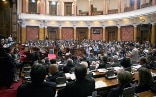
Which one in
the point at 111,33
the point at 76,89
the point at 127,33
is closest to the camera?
the point at 76,89

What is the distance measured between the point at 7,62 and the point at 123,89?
12.1 feet

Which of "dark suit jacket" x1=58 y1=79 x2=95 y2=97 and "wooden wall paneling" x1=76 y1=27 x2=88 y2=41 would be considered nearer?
"dark suit jacket" x1=58 y1=79 x2=95 y2=97

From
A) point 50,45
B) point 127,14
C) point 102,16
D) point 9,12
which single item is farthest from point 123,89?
point 102,16

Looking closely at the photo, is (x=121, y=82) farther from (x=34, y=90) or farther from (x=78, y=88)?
(x=34, y=90)

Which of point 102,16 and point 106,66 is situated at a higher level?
point 102,16

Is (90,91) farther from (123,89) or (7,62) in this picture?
(7,62)

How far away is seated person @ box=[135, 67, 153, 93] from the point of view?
174 inches

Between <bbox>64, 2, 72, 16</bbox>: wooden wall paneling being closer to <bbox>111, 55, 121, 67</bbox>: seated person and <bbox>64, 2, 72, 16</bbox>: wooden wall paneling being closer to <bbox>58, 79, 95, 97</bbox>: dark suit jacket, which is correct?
<bbox>111, 55, 121, 67</bbox>: seated person

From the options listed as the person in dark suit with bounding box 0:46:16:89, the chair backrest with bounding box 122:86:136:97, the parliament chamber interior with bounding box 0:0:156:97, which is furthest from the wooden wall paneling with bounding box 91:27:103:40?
the chair backrest with bounding box 122:86:136:97

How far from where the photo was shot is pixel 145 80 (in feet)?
14.6

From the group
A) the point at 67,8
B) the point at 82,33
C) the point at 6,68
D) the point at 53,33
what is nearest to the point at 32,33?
the point at 53,33

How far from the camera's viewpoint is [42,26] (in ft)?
94.6

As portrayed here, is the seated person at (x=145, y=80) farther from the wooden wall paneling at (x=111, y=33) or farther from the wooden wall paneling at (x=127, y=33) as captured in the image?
the wooden wall paneling at (x=111, y=33)

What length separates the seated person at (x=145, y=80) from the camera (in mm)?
4410
